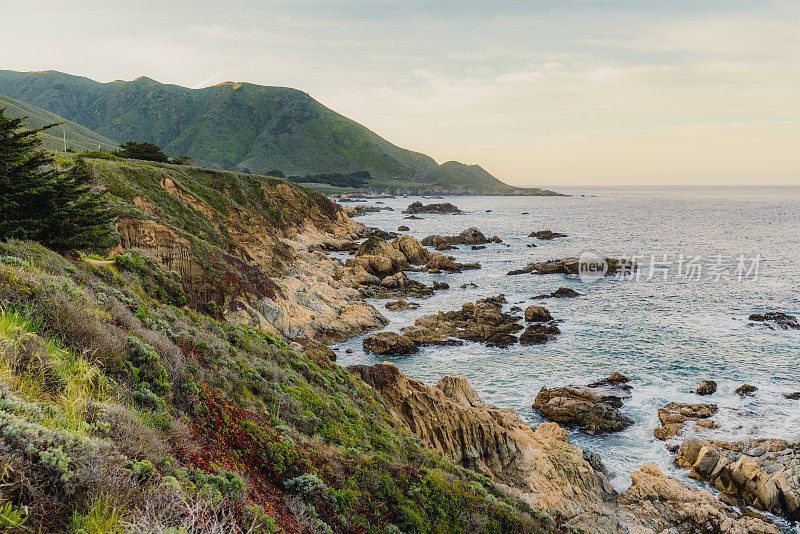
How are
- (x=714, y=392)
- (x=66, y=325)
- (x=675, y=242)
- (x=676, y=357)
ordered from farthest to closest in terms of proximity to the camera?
(x=675, y=242) < (x=676, y=357) < (x=714, y=392) < (x=66, y=325)

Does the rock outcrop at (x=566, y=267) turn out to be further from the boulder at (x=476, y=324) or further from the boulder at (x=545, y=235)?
the boulder at (x=545, y=235)

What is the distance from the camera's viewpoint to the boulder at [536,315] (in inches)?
1619

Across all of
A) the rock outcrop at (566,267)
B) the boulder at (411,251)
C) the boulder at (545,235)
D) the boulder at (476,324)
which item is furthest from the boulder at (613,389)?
the boulder at (545,235)

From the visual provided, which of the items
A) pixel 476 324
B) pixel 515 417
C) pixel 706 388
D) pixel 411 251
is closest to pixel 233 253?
pixel 476 324

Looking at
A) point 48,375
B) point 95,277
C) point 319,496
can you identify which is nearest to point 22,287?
point 48,375

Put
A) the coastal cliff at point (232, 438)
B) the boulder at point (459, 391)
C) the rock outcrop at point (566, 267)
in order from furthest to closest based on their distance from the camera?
1. the rock outcrop at point (566, 267)
2. the boulder at point (459, 391)
3. the coastal cliff at point (232, 438)

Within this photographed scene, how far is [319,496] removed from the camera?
799cm

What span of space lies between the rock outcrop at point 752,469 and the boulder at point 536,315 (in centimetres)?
1994

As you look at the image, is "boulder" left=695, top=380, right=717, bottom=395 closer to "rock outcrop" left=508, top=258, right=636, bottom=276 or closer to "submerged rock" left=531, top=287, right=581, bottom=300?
"submerged rock" left=531, top=287, right=581, bottom=300

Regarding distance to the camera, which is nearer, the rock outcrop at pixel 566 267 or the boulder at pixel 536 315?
the boulder at pixel 536 315

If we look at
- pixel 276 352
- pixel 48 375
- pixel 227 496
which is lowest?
pixel 276 352

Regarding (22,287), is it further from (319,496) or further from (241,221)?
(241,221)

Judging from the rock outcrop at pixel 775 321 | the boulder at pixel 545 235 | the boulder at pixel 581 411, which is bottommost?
the boulder at pixel 581 411

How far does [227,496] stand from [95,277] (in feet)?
32.3
